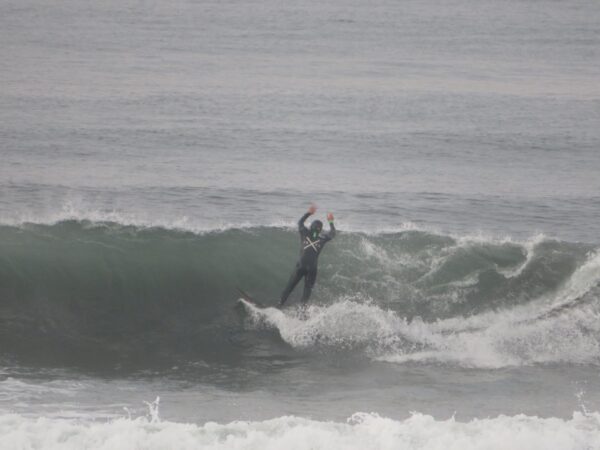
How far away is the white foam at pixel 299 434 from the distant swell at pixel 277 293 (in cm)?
311

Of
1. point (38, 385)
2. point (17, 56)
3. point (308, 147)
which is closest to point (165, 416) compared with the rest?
point (38, 385)

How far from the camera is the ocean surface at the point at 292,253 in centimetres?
1195

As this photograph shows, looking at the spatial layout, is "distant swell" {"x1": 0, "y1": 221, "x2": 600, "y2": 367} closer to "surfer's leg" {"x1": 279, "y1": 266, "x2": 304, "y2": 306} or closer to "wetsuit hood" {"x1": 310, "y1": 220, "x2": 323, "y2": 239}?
"surfer's leg" {"x1": 279, "y1": 266, "x2": 304, "y2": 306}

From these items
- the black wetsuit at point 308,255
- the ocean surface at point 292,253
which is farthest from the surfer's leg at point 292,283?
the ocean surface at point 292,253

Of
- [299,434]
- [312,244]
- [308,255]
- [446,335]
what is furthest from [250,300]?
[299,434]

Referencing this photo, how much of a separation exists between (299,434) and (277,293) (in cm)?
647

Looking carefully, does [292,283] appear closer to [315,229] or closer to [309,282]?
[309,282]

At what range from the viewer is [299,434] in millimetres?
10617

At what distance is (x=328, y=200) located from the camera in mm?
24297

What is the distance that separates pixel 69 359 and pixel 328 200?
11.6 m

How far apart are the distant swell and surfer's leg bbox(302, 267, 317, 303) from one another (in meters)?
0.31

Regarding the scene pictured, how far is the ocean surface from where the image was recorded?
39.2 ft

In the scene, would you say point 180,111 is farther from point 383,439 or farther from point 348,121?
point 383,439

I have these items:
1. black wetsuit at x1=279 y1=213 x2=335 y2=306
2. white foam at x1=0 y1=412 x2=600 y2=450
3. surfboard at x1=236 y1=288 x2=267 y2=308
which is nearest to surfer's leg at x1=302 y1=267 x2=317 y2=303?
black wetsuit at x1=279 y1=213 x2=335 y2=306
